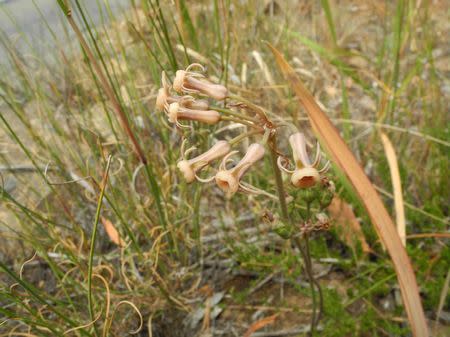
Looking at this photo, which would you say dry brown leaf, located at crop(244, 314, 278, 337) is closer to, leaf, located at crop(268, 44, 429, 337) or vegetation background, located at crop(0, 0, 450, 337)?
vegetation background, located at crop(0, 0, 450, 337)

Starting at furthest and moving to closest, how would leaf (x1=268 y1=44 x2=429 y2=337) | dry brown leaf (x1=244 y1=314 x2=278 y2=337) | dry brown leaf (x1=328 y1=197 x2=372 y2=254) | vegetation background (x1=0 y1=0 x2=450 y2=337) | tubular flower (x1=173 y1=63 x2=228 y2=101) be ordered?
dry brown leaf (x1=328 y1=197 x2=372 y2=254), vegetation background (x1=0 y1=0 x2=450 y2=337), dry brown leaf (x1=244 y1=314 x2=278 y2=337), tubular flower (x1=173 y1=63 x2=228 y2=101), leaf (x1=268 y1=44 x2=429 y2=337)

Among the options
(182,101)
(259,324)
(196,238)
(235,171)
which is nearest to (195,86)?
(182,101)

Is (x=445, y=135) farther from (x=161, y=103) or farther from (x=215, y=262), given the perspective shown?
(x=161, y=103)

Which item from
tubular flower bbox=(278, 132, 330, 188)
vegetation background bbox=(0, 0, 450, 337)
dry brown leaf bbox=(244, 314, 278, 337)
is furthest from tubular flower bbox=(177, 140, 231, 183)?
dry brown leaf bbox=(244, 314, 278, 337)

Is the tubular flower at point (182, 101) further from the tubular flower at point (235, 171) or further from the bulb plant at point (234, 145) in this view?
the tubular flower at point (235, 171)

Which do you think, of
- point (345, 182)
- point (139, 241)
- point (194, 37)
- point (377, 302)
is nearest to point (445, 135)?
point (377, 302)
